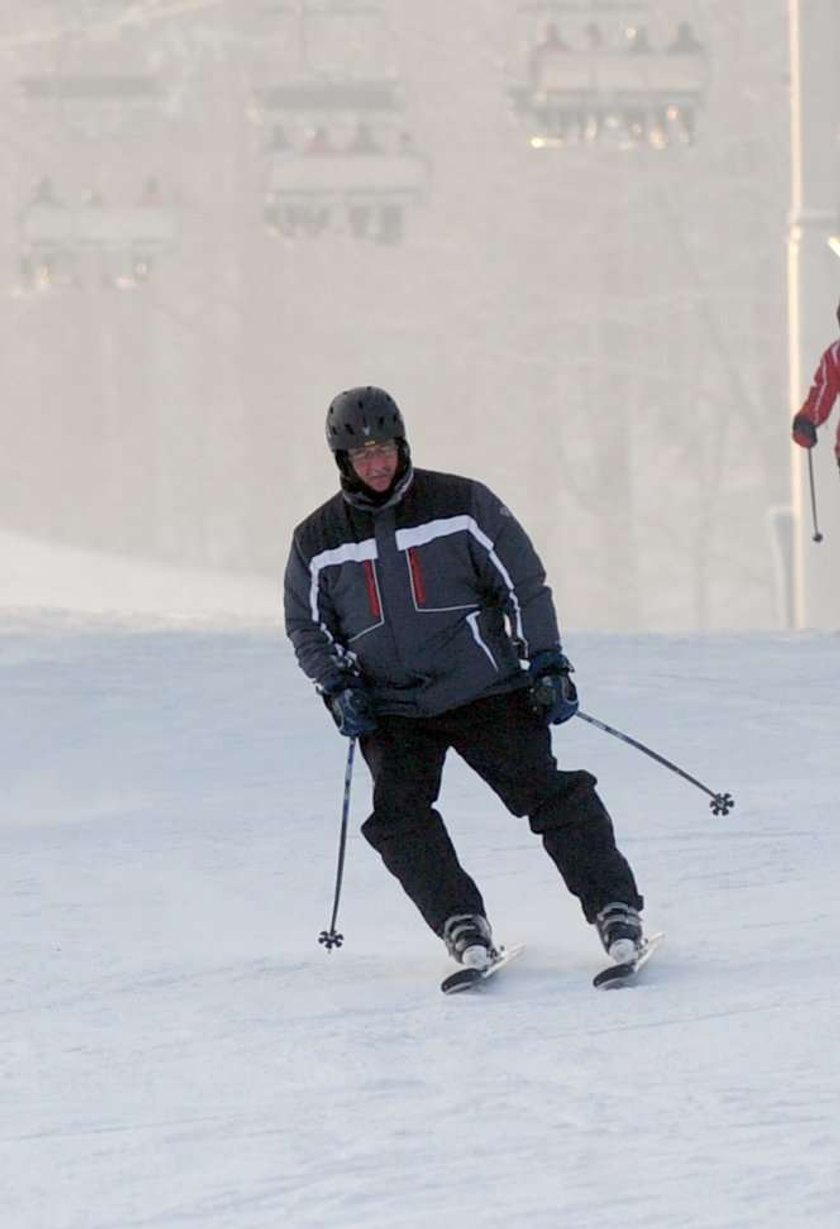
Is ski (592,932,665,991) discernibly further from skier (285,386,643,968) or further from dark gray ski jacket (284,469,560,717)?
dark gray ski jacket (284,469,560,717)

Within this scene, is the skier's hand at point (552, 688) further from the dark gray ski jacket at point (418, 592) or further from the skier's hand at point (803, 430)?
the skier's hand at point (803, 430)

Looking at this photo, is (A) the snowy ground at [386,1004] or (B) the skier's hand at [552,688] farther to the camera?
(B) the skier's hand at [552,688]

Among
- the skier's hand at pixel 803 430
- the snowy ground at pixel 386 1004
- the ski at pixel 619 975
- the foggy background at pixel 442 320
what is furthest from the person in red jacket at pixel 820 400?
the foggy background at pixel 442 320

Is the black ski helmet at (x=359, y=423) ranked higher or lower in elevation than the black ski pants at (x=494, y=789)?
higher

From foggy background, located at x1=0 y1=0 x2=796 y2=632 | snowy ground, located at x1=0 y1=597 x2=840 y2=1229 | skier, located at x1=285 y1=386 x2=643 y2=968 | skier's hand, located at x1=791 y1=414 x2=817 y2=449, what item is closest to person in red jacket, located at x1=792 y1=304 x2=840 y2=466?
skier's hand, located at x1=791 y1=414 x2=817 y2=449

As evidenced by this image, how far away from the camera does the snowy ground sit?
412 cm

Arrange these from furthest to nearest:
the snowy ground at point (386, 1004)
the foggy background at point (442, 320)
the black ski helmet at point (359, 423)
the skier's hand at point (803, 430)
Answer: the foggy background at point (442, 320)
the skier's hand at point (803, 430)
the black ski helmet at point (359, 423)
the snowy ground at point (386, 1004)

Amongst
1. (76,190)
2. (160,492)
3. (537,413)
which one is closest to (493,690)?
(537,413)

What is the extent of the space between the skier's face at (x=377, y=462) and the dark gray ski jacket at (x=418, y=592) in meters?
0.05

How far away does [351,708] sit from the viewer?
5.41 m

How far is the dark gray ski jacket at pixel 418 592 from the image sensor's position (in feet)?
17.8

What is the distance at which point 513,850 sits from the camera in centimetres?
745

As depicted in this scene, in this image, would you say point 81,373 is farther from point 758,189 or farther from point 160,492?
point 758,189

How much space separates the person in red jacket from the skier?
4954 mm
